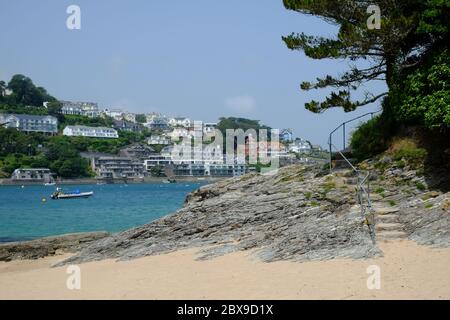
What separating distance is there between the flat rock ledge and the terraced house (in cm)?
16824

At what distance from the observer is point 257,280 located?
1193 centimetres

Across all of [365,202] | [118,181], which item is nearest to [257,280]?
[365,202]

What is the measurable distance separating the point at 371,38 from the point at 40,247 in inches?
632

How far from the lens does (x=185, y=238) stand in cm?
1828

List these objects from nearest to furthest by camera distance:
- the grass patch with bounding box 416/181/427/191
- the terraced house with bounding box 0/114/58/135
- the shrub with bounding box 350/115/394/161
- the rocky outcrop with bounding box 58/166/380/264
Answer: the rocky outcrop with bounding box 58/166/380/264 → the grass patch with bounding box 416/181/427/191 → the shrub with bounding box 350/115/394/161 → the terraced house with bounding box 0/114/58/135

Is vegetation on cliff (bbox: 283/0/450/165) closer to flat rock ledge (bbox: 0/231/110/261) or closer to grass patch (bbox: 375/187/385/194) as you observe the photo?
grass patch (bbox: 375/187/385/194)

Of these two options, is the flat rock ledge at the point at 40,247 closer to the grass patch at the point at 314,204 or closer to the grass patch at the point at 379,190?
the grass patch at the point at 314,204

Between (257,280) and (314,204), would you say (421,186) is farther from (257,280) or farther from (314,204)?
(257,280)

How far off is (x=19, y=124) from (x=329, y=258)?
18601cm

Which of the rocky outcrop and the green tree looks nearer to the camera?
the rocky outcrop

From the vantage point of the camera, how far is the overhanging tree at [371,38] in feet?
58.8

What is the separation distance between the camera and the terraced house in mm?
184375

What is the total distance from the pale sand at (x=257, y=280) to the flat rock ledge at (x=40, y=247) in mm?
7935

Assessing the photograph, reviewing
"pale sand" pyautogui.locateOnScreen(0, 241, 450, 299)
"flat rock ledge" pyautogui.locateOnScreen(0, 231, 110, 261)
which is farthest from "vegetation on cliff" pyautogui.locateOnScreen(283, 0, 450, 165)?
"flat rock ledge" pyautogui.locateOnScreen(0, 231, 110, 261)
